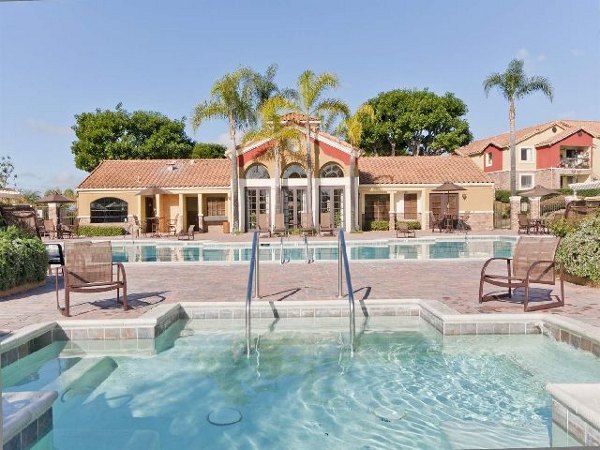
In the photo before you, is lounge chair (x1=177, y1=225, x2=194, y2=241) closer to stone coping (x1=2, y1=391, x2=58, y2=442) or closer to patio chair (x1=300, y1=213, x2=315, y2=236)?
patio chair (x1=300, y1=213, x2=315, y2=236)

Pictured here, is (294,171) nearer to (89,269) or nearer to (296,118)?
(296,118)

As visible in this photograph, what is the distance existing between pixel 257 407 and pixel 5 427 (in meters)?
2.09

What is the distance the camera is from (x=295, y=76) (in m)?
24.3

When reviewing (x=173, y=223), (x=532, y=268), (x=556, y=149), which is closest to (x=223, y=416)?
(x=532, y=268)

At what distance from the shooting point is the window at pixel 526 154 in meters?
40.9

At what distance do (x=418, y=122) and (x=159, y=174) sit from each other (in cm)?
2601

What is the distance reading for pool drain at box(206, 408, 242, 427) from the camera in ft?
13.2

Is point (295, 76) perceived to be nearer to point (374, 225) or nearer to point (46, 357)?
point (374, 225)

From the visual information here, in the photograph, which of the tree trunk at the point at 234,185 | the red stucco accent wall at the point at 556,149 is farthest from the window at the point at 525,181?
the tree trunk at the point at 234,185

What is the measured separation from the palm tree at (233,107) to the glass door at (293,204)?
2808 millimetres

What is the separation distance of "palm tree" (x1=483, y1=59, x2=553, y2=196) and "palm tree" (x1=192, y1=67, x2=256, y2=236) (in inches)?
710

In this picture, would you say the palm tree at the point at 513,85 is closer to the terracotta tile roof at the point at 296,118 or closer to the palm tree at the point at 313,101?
the palm tree at the point at 313,101

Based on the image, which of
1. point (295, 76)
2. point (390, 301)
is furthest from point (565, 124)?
point (390, 301)

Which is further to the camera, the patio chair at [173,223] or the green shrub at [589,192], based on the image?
the green shrub at [589,192]
